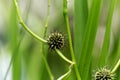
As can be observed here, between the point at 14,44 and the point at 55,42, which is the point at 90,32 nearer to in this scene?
the point at 55,42

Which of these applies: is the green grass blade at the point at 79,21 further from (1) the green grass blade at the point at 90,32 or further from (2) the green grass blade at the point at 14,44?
(2) the green grass blade at the point at 14,44

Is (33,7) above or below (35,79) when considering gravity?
above

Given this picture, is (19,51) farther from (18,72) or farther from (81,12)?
(81,12)

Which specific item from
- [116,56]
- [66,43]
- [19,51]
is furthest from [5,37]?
[116,56]

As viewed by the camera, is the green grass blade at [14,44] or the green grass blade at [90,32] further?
the green grass blade at [14,44]

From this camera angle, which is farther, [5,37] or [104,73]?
[5,37]

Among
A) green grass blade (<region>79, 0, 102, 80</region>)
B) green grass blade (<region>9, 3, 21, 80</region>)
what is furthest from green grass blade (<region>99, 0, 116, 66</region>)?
green grass blade (<region>9, 3, 21, 80</region>)

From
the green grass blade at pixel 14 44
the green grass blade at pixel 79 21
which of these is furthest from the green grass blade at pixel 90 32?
the green grass blade at pixel 14 44

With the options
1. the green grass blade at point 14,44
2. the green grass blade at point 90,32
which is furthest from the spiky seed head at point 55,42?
the green grass blade at point 14,44
